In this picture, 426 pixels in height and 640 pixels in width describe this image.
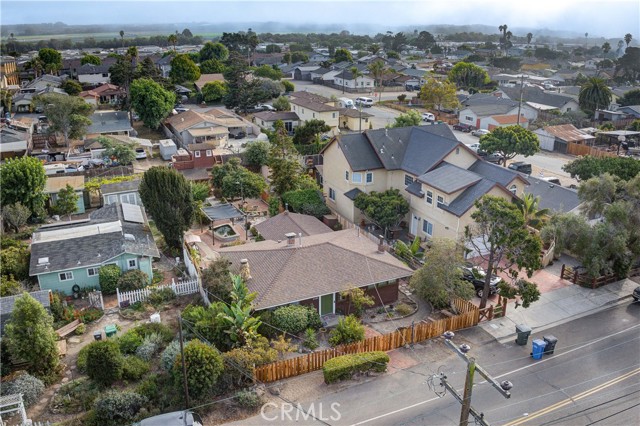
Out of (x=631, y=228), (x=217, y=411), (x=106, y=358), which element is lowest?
(x=217, y=411)

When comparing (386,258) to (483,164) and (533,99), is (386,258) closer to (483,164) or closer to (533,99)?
(483,164)

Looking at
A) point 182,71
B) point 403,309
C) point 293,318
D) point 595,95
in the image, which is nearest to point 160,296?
point 293,318

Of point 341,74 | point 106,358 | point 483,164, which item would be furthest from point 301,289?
point 341,74

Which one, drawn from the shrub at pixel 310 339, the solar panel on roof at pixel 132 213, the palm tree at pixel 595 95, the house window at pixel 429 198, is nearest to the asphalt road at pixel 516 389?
the shrub at pixel 310 339

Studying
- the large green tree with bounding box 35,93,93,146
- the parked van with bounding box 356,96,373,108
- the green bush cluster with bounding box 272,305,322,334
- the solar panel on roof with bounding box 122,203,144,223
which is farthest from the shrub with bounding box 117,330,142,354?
the parked van with bounding box 356,96,373,108

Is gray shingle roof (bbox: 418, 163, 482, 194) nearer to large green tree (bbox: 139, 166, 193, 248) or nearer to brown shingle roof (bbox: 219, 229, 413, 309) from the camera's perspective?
brown shingle roof (bbox: 219, 229, 413, 309)

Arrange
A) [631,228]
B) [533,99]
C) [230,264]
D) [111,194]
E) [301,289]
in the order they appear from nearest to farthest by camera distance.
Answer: [301,289] < [230,264] < [631,228] < [111,194] < [533,99]

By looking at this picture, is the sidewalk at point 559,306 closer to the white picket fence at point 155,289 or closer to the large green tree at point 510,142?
the white picket fence at point 155,289
